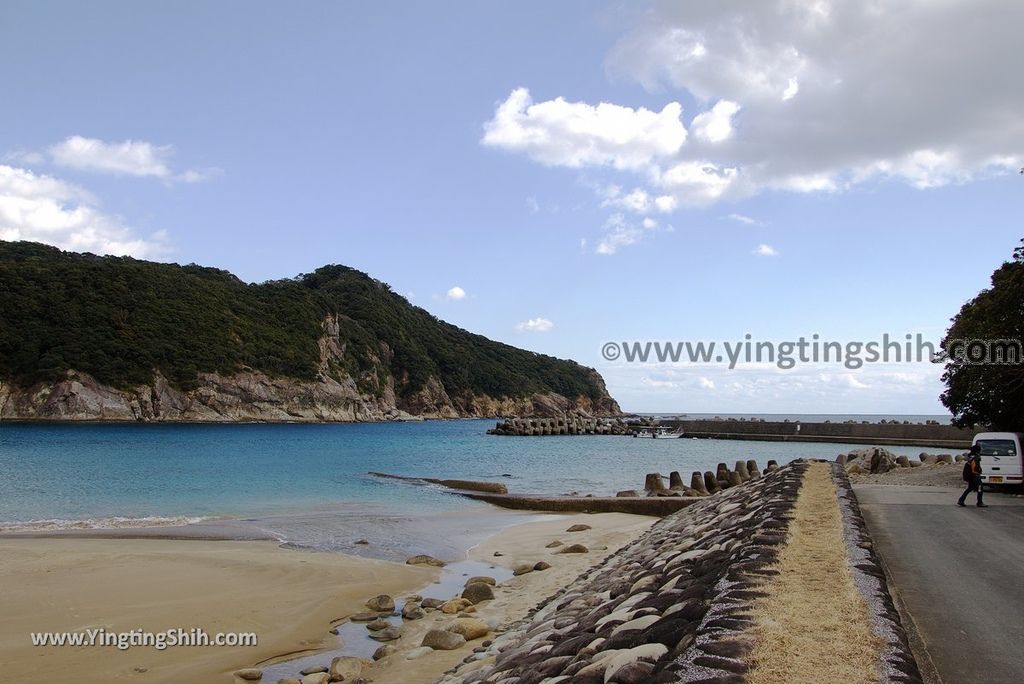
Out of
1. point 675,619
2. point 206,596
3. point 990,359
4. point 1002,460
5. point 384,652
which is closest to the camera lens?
point 675,619

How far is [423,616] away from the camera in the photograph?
1022cm

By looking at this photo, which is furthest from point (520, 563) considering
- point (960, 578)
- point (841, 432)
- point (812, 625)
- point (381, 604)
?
point (841, 432)

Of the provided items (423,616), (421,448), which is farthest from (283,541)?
(421,448)

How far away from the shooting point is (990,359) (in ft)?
64.4

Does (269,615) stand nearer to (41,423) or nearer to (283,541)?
(283,541)

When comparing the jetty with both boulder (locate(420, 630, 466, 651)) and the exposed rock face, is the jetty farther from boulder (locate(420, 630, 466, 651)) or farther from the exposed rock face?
boulder (locate(420, 630, 466, 651))

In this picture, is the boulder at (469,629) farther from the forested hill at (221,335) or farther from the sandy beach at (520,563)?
the forested hill at (221,335)

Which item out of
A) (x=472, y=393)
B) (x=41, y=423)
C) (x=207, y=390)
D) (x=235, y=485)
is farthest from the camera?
(x=472, y=393)

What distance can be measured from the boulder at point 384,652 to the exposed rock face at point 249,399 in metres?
85.9

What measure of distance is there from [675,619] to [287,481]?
1177 inches

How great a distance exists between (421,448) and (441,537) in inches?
1714

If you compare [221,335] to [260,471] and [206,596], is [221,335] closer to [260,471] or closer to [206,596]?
[260,471]

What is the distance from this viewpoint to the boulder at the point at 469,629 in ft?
29.5

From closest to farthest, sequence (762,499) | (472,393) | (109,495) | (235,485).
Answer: (762,499) → (109,495) → (235,485) → (472,393)
